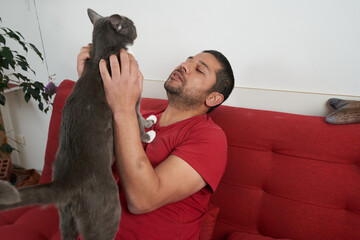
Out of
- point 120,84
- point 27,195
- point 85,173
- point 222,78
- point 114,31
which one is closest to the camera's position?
point 27,195

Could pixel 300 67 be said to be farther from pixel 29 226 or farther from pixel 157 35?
pixel 29 226

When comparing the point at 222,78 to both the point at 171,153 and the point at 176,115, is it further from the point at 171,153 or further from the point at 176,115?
the point at 171,153

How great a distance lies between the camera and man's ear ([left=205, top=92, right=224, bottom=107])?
1.09 meters

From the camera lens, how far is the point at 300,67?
1.20 m

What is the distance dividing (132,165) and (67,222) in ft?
0.90

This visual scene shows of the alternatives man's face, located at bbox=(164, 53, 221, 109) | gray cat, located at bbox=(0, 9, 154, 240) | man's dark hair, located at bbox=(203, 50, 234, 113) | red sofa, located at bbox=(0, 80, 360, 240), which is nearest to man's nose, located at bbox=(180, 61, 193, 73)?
man's face, located at bbox=(164, 53, 221, 109)

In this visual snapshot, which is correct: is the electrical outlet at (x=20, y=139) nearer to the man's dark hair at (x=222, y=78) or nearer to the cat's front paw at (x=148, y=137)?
the cat's front paw at (x=148, y=137)

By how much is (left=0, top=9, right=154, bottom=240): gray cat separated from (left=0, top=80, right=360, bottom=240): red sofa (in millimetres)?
524

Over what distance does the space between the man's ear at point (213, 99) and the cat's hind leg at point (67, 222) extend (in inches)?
28.5

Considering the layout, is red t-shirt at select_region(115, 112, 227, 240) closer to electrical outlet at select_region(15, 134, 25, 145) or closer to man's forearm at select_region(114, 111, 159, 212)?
man's forearm at select_region(114, 111, 159, 212)

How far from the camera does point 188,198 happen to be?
914mm

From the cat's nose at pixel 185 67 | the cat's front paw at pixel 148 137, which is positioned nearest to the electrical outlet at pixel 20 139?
the cat's front paw at pixel 148 137

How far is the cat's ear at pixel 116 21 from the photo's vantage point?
2.68 feet

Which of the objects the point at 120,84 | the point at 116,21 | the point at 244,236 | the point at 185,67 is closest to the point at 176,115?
the point at 185,67
